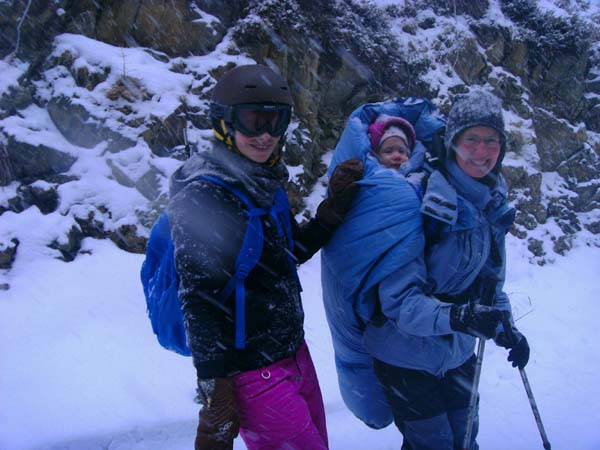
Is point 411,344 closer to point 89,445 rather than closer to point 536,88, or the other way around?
point 89,445

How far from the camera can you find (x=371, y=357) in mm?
2539

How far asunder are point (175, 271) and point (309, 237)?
31.1 inches

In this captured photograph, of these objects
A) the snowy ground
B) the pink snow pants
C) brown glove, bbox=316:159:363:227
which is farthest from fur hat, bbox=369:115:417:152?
the snowy ground

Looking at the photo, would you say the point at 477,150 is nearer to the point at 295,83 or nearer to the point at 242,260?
the point at 242,260

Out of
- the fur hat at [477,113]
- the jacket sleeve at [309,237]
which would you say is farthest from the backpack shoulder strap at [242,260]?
the fur hat at [477,113]

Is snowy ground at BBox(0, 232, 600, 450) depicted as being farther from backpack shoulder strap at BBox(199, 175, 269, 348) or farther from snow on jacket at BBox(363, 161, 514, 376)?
backpack shoulder strap at BBox(199, 175, 269, 348)

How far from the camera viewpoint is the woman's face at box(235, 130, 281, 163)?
1877 mm

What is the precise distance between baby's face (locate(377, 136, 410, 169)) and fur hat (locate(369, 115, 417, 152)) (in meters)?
0.05

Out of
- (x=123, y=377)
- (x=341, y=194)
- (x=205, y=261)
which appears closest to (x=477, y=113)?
(x=341, y=194)

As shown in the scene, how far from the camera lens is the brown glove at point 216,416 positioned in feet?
5.49

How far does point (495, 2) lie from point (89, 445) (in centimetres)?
1215

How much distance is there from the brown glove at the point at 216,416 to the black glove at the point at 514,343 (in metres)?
1.37

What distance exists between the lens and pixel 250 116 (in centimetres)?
187

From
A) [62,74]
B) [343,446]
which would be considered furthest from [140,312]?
[62,74]
